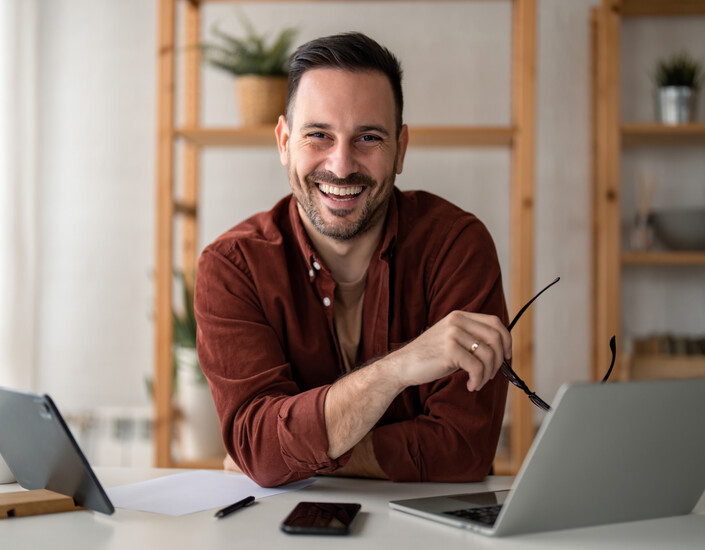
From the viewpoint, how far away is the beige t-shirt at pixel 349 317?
1.60 metres

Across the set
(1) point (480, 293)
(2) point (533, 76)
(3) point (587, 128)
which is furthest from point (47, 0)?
(1) point (480, 293)

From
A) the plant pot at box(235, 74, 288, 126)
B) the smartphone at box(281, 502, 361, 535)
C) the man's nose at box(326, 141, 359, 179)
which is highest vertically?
the plant pot at box(235, 74, 288, 126)

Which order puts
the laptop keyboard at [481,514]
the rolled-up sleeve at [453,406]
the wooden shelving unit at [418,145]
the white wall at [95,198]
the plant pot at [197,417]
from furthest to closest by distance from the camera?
the white wall at [95,198], the plant pot at [197,417], the wooden shelving unit at [418,145], the rolled-up sleeve at [453,406], the laptop keyboard at [481,514]

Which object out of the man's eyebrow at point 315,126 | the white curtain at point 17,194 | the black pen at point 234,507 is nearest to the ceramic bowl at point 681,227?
the man's eyebrow at point 315,126

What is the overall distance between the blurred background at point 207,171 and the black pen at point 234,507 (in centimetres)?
175

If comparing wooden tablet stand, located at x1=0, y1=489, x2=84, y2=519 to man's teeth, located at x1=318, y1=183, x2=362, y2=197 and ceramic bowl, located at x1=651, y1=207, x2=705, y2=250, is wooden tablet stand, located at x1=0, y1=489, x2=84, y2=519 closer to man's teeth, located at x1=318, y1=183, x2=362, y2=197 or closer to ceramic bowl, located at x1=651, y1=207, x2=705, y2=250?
man's teeth, located at x1=318, y1=183, x2=362, y2=197

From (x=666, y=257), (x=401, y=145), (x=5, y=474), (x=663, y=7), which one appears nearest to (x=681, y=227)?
(x=666, y=257)

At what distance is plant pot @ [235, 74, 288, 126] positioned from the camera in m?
2.35

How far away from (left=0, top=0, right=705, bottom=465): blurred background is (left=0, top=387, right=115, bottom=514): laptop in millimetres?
1731

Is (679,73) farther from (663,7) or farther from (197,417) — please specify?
(197,417)

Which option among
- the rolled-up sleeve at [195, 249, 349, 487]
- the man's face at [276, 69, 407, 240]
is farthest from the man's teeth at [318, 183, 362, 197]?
the rolled-up sleeve at [195, 249, 349, 487]

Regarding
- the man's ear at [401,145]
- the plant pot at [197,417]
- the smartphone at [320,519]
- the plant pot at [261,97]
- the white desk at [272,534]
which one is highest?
the plant pot at [261,97]

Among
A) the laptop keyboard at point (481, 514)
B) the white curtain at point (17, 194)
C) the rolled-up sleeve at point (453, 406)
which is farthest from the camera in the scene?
the white curtain at point (17, 194)

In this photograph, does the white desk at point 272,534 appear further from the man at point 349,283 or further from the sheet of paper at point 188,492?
the man at point 349,283
